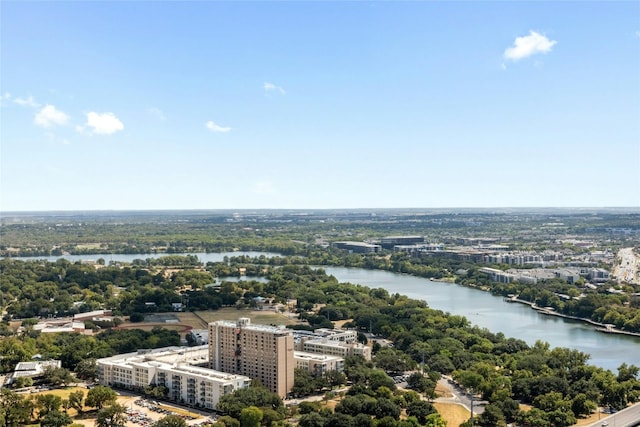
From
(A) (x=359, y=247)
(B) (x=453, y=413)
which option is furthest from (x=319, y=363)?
(A) (x=359, y=247)

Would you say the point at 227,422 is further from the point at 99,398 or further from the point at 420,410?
the point at 420,410

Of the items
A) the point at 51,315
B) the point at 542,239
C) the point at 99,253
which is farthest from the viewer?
the point at 542,239

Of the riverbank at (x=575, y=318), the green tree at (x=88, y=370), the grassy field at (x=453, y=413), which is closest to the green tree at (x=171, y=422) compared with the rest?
the green tree at (x=88, y=370)

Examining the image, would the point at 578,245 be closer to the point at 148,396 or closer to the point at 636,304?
the point at 636,304

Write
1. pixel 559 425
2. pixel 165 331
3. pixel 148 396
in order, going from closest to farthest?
pixel 559 425 → pixel 148 396 → pixel 165 331

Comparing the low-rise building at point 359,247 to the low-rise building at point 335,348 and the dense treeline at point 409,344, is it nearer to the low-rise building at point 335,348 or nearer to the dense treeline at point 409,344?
the dense treeline at point 409,344

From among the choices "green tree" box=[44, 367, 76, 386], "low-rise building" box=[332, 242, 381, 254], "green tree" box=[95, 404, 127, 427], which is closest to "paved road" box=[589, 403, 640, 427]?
"green tree" box=[95, 404, 127, 427]

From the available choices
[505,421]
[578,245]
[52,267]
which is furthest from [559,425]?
[578,245]
